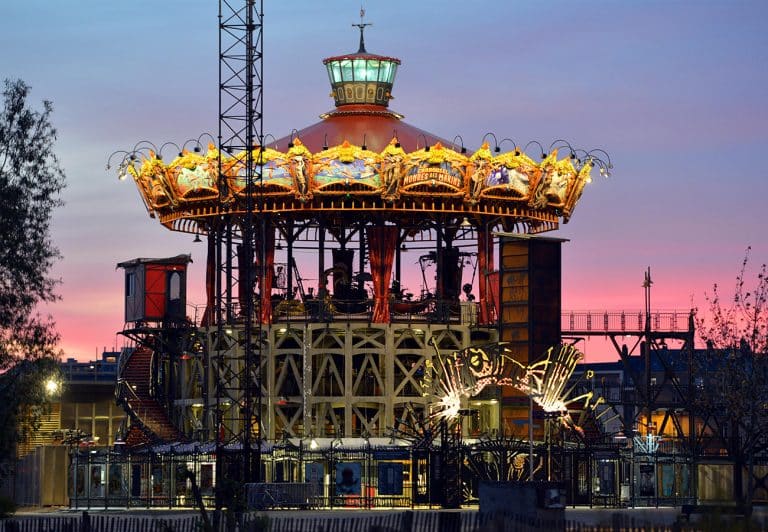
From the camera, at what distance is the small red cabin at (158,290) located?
335ft

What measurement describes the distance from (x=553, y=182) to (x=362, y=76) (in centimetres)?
1201

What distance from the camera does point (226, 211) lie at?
314 ft

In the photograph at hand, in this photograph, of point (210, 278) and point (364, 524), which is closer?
point (364, 524)

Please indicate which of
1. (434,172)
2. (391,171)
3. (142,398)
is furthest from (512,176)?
(142,398)

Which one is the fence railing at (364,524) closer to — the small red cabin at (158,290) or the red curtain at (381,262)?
the red curtain at (381,262)

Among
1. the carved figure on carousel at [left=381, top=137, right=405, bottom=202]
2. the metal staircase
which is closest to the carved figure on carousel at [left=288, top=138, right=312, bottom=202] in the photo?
the carved figure on carousel at [left=381, top=137, right=405, bottom=202]

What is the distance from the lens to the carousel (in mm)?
93500

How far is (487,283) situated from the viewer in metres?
97.4

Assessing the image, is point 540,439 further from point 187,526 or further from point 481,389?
point 187,526

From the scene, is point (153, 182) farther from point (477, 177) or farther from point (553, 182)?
point (553, 182)

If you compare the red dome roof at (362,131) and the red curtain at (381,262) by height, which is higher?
the red dome roof at (362,131)

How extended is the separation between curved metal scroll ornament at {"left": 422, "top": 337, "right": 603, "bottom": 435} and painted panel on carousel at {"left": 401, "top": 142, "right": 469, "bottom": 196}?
8797 millimetres

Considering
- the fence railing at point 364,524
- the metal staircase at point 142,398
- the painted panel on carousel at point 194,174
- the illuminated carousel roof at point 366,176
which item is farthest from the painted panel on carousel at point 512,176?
the fence railing at point 364,524

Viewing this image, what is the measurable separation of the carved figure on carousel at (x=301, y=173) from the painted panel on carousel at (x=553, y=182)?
1130 cm
